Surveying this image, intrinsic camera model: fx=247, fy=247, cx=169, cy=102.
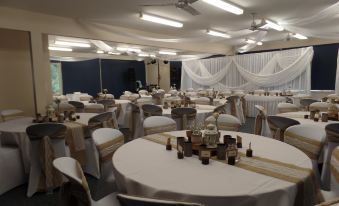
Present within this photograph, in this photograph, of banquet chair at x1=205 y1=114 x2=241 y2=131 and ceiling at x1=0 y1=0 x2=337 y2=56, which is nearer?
banquet chair at x1=205 y1=114 x2=241 y2=131

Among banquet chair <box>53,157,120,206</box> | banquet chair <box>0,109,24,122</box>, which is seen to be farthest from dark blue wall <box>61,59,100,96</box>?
banquet chair <box>53,157,120,206</box>

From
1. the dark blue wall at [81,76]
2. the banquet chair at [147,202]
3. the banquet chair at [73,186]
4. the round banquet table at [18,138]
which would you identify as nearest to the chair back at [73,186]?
the banquet chair at [73,186]

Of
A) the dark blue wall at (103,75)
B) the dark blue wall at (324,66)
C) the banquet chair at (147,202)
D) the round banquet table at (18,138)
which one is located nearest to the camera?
the banquet chair at (147,202)

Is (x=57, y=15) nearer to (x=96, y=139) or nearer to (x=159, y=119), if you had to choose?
(x=159, y=119)

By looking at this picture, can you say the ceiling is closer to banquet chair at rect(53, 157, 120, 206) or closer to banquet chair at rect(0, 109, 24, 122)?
banquet chair at rect(0, 109, 24, 122)

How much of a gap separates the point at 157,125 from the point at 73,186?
1.72 metres

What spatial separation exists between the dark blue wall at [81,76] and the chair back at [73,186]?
33.6 feet

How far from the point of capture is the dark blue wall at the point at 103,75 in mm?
11375

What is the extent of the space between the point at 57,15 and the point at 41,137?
11.4 ft

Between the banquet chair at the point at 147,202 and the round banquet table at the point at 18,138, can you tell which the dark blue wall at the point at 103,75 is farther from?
the banquet chair at the point at 147,202

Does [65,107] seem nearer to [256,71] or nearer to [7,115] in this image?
[7,115]

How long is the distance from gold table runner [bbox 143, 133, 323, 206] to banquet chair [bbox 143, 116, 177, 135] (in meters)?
1.33

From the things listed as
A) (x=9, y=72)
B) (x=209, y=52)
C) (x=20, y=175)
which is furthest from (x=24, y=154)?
(x=209, y=52)

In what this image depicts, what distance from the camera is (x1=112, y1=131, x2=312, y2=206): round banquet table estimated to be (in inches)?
55.9
